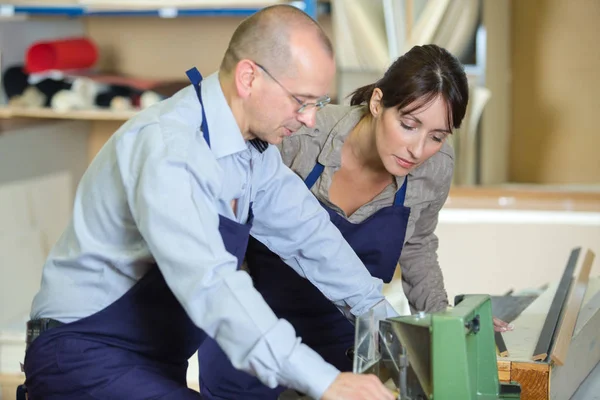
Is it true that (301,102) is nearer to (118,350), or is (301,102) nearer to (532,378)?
(118,350)

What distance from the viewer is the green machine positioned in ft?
4.81

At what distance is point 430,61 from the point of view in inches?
81.1

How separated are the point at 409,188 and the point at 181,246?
0.97 m

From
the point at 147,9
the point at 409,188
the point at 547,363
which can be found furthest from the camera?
the point at 147,9

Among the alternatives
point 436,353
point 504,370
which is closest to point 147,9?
point 504,370

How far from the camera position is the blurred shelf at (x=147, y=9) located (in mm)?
3643

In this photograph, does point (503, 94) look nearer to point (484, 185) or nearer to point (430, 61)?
point (484, 185)

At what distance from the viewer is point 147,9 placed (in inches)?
146

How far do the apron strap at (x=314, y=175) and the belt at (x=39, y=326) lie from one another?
826mm

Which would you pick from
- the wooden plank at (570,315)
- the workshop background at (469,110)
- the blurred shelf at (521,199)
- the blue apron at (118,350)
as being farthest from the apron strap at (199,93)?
the blurred shelf at (521,199)

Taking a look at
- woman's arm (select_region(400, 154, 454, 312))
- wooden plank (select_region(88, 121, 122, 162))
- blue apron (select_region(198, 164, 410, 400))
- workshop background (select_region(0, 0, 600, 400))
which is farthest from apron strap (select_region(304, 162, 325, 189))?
wooden plank (select_region(88, 121, 122, 162))

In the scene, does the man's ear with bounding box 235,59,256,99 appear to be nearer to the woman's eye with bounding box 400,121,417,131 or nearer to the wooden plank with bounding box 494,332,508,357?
the woman's eye with bounding box 400,121,417,131

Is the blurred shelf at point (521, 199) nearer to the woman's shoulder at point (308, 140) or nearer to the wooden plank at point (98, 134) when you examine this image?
the woman's shoulder at point (308, 140)

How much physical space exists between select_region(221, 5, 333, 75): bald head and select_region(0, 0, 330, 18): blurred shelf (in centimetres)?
199
